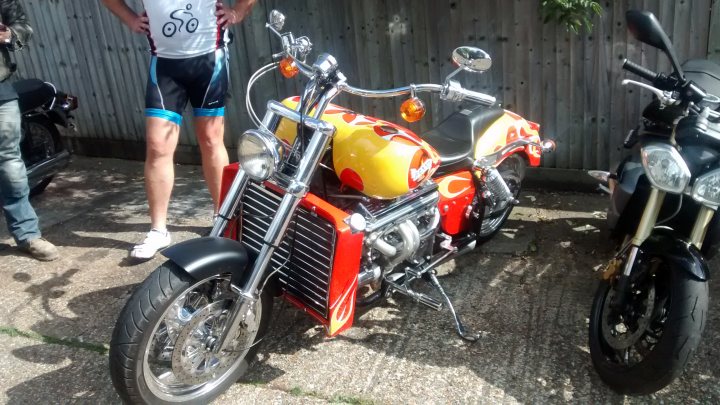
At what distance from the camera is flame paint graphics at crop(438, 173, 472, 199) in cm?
328

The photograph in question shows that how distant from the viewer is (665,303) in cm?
250

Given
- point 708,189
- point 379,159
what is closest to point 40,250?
point 379,159

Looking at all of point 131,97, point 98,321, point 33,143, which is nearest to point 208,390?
point 98,321

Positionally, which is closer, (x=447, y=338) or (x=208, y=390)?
(x=208, y=390)

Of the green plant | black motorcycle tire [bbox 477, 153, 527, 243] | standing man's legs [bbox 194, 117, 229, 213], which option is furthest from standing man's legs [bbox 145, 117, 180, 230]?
the green plant

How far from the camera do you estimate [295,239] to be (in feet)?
9.28

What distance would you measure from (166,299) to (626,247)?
1804 millimetres

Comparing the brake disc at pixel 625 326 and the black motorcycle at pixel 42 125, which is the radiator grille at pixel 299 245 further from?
the black motorcycle at pixel 42 125

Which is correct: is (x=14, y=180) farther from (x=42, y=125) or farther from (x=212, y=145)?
(x=212, y=145)

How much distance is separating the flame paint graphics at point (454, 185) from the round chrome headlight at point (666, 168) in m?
1.05

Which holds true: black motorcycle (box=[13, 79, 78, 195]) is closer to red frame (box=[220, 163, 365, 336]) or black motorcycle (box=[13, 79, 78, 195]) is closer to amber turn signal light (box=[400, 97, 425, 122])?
red frame (box=[220, 163, 365, 336])

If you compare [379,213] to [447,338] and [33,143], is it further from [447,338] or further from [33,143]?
[33,143]

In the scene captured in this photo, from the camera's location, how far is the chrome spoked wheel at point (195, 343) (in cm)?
250

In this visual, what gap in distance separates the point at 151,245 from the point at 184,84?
0.96 meters
